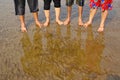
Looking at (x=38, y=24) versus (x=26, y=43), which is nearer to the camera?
(x=26, y=43)

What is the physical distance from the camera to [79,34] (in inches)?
196

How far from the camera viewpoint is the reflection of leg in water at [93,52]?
12.1 feet

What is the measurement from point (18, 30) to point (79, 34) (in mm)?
1356

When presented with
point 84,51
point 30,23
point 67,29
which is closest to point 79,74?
point 84,51

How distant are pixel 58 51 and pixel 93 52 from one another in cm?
65

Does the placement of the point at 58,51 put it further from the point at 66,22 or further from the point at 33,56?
the point at 66,22

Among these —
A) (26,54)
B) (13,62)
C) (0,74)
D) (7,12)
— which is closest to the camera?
(0,74)

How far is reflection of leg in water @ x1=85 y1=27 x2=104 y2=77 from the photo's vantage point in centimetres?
368

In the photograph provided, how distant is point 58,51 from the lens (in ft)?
13.8

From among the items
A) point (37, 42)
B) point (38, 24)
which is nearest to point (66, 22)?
point (38, 24)

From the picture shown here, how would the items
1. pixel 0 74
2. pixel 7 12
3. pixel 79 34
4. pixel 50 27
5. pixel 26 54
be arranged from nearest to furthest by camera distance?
pixel 0 74, pixel 26 54, pixel 79 34, pixel 50 27, pixel 7 12

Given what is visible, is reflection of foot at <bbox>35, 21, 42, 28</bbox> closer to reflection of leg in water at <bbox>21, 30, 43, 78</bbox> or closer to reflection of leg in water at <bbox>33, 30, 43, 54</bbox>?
reflection of leg in water at <bbox>33, 30, 43, 54</bbox>

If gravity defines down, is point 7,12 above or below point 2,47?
above

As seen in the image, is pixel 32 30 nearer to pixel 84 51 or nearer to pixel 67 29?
pixel 67 29
